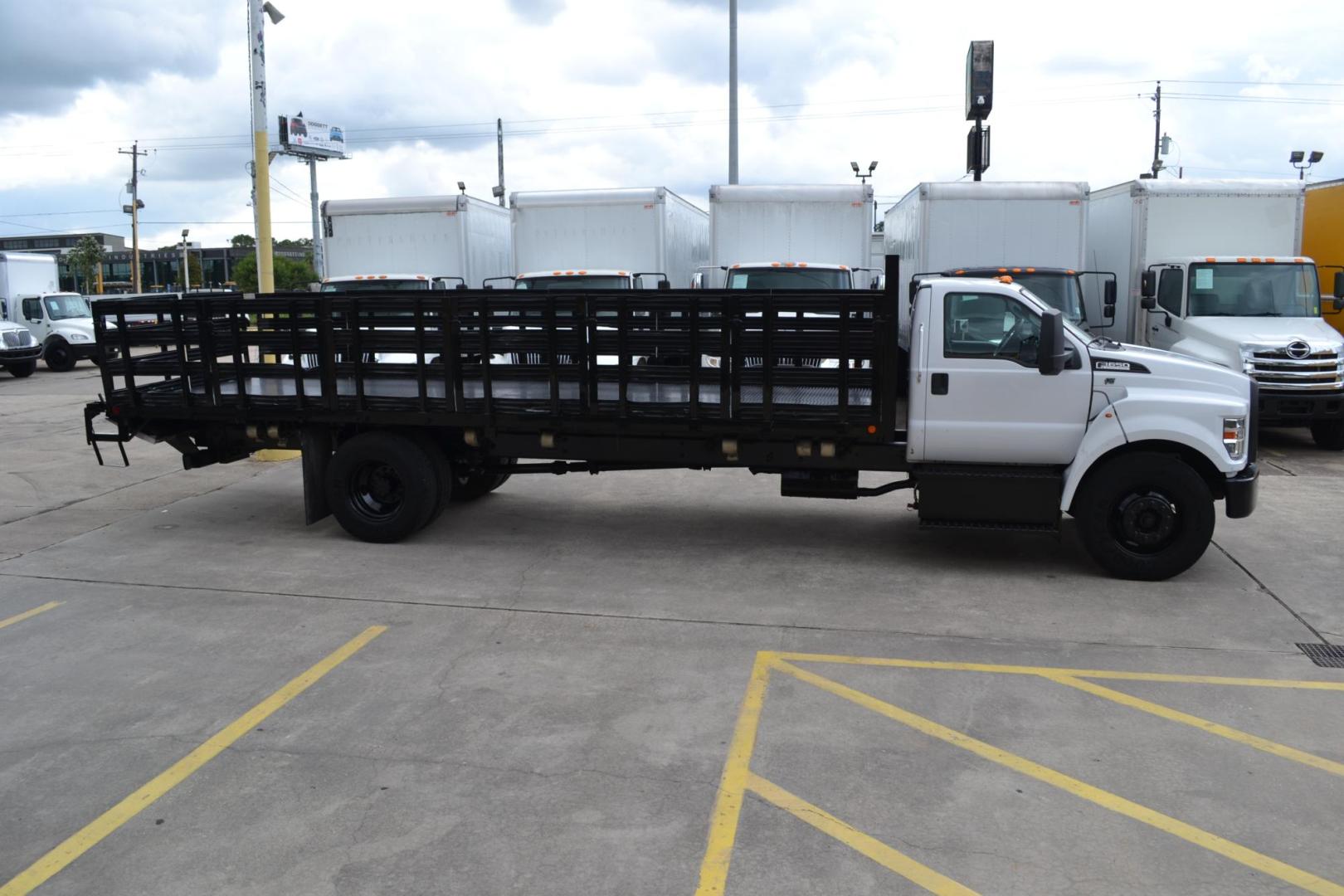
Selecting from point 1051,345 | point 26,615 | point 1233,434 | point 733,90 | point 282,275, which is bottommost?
point 26,615

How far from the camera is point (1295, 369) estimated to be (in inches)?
523

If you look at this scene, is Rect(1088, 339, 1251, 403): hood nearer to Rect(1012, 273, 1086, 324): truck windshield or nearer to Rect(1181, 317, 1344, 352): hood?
Rect(1012, 273, 1086, 324): truck windshield

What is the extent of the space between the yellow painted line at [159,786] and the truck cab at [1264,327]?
1157cm

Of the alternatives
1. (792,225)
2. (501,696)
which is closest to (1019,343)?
(501,696)

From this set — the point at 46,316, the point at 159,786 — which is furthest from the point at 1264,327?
the point at 46,316

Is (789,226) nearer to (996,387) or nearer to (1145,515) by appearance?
(996,387)

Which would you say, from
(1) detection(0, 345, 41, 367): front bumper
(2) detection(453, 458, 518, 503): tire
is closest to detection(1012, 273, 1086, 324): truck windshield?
(2) detection(453, 458, 518, 503): tire

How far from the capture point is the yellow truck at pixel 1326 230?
53.1 ft

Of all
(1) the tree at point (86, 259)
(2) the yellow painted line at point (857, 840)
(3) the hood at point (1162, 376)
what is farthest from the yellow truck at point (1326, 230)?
(1) the tree at point (86, 259)

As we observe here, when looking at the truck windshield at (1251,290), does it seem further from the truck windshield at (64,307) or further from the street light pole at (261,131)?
the truck windshield at (64,307)

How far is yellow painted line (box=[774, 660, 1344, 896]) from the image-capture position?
401cm

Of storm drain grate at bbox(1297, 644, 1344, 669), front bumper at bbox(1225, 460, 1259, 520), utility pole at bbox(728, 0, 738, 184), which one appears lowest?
storm drain grate at bbox(1297, 644, 1344, 669)

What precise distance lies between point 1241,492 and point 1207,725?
2971 mm

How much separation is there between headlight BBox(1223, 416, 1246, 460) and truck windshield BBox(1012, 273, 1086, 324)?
6.27m
